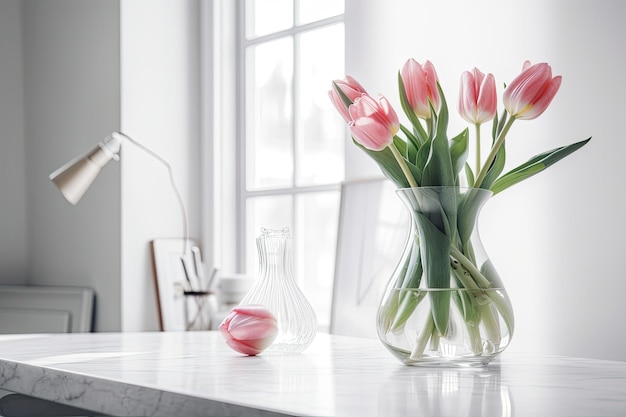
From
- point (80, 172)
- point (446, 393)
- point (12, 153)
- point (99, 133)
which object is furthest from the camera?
point (12, 153)

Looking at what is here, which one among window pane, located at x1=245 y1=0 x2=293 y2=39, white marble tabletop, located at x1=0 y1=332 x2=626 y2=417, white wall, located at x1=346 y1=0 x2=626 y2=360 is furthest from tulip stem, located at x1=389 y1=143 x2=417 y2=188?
window pane, located at x1=245 y1=0 x2=293 y2=39

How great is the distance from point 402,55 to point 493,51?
10.6 inches

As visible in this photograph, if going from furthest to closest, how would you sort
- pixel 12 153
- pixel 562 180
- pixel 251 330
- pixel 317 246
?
pixel 12 153 → pixel 317 246 → pixel 562 180 → pixel 251 330

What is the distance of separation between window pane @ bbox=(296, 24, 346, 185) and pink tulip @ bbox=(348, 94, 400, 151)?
48.2 inches

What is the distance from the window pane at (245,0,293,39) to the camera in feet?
7.75

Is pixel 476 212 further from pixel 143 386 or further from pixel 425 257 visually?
pixel 143 386

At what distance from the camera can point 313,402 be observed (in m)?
0.71

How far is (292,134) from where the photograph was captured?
2.31 m

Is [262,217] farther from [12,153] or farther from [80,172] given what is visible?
[12,153]

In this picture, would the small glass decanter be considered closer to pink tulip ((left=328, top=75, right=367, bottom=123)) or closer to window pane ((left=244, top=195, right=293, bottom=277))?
pink tulip ((left=328, top=75, right=367, bottom=123))

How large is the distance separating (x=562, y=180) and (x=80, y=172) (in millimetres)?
1145

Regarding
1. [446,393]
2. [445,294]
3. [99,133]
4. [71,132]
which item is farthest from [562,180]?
[71,132]

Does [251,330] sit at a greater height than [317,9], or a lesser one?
lesser

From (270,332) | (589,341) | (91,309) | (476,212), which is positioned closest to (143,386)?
(270,332)
